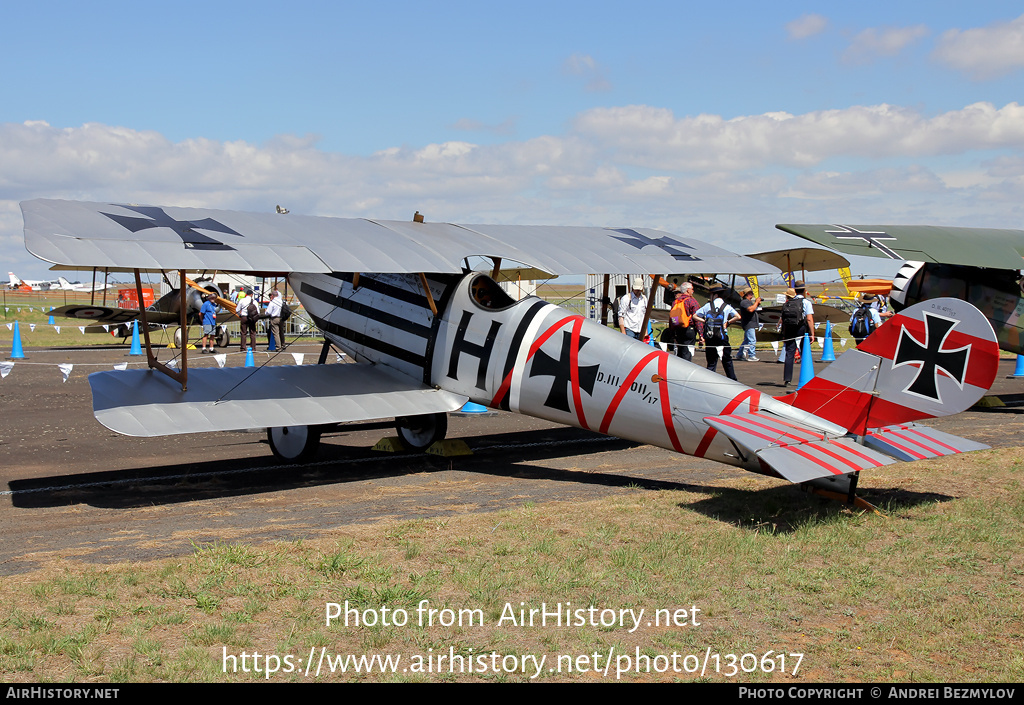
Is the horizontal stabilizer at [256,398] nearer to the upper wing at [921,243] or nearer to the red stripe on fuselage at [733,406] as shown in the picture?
the red stripe on fuselage at [733,406]

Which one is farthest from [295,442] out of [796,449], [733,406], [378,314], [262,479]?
[796,449]

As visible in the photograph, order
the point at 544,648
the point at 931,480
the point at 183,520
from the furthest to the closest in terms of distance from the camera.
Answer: the point at 931,480 < the point at 183,520 < the point at 544,648

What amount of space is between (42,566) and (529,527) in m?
3.51

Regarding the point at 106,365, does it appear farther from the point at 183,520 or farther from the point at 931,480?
the point at 931,480

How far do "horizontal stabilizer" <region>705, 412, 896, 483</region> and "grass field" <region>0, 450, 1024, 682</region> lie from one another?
1.83 ft

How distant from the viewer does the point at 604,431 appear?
9000 mm

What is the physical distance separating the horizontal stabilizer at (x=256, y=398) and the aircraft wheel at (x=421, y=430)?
2.66ft

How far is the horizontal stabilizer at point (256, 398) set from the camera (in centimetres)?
837

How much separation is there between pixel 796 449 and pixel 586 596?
7.27 ft

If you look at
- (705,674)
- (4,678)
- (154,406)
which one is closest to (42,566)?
(4,678)

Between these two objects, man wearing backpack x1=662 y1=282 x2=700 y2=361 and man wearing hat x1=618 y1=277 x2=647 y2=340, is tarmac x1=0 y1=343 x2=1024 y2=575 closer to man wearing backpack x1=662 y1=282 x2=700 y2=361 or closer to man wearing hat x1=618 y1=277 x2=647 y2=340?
man wearing backpack x1=662 y1=282 x2=700 y2=361

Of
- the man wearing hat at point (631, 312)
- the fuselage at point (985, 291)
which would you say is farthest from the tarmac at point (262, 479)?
the man wearing hat at point (631, 312)

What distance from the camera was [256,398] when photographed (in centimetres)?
919

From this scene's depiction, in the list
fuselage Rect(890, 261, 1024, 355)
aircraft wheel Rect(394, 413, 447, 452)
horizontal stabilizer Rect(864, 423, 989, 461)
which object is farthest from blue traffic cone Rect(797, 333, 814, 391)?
horizontal stabilizer Rect(864, 423, 989, 461)
